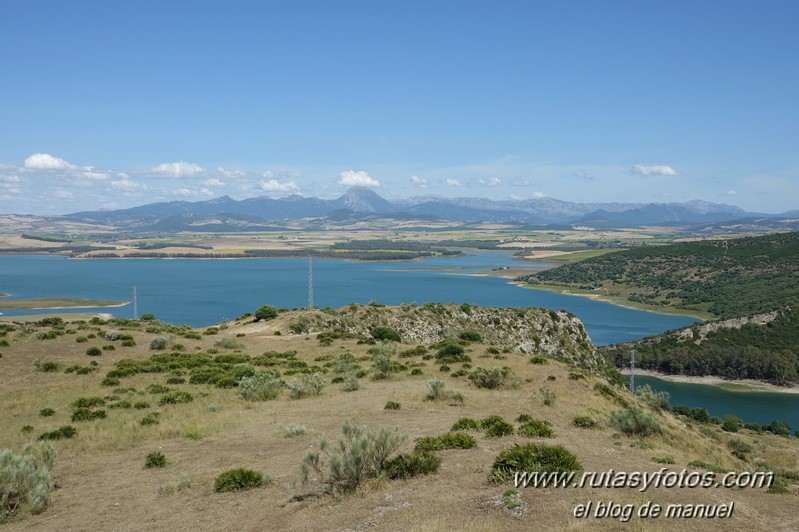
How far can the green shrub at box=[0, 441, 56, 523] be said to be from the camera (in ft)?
43.9

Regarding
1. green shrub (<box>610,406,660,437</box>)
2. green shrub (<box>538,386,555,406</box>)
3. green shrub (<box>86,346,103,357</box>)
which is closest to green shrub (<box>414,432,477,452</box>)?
green shrub (<box>610,406,660,437</box>)

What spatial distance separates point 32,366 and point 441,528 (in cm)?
3494

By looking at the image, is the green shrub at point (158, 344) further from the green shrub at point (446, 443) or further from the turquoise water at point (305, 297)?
the turquoise water at point (305, 297)

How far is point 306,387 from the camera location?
91.6 feet

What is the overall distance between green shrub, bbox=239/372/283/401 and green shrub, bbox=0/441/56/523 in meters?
12.6

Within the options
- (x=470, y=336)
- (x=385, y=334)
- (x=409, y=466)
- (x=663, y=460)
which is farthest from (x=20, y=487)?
(x=470, y=336)

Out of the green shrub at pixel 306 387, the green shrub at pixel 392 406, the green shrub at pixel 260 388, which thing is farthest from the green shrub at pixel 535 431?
the green shrub at pixel 260 388

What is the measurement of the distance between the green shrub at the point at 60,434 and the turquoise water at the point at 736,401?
284 ft

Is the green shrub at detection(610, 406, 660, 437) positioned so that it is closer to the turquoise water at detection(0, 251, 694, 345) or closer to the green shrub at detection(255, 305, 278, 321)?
the green shrub at detection(255, 305, 278, 321)

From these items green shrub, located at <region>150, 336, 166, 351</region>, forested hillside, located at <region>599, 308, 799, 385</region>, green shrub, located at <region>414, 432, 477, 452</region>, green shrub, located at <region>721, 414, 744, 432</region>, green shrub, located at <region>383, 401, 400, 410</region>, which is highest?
green shrub, located at <region>414, 432, 477, 452</region>

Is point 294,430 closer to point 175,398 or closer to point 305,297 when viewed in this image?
point 175,398

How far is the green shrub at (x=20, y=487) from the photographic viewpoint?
13.4m

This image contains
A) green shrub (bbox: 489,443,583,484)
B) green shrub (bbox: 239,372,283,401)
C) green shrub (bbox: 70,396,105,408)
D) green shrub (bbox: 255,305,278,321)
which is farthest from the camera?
green shrub (bbox: 255,305,278,321)

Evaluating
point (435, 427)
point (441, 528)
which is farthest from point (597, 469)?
point (435, 427)
